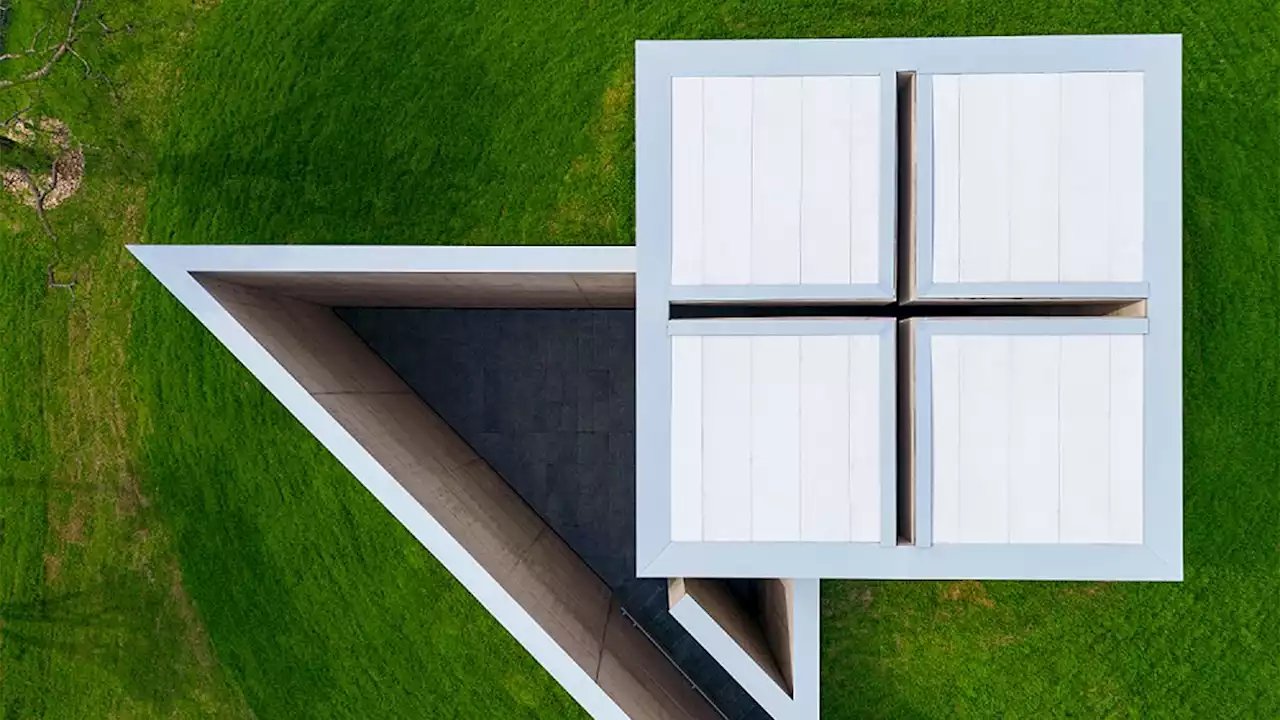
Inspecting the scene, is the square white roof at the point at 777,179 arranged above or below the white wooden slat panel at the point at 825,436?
above

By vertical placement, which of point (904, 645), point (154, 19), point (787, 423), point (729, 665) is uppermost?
point (154, 19)

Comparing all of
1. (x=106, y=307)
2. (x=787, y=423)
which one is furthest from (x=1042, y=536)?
(x=106, y=307)

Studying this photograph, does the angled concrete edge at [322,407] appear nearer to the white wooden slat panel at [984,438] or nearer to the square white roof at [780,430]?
the square white roof at [780,430]

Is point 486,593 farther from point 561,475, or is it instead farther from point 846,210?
point 846,210

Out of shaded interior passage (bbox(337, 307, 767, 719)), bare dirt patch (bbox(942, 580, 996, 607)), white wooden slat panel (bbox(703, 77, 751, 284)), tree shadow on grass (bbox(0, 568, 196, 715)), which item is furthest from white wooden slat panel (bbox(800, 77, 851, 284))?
tree shadow on grass (bbox(0, 568, 196, 715))

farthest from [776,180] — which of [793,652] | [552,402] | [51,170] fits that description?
[51,170]

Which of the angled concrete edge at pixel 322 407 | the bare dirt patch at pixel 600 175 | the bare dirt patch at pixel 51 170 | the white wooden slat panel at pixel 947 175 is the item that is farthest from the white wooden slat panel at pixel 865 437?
the bare dirt patch at pixel 51 170
